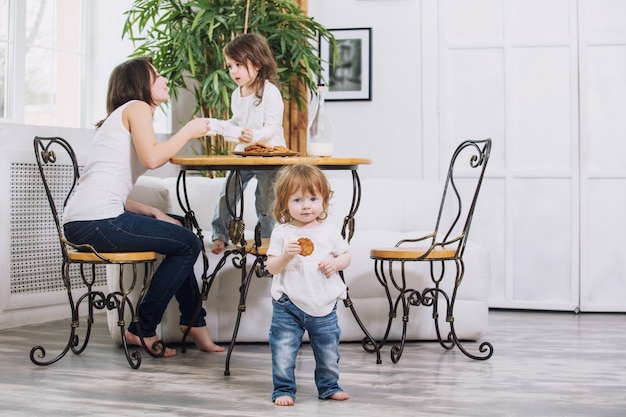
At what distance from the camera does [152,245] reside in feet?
9.41

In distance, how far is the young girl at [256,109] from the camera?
313cm

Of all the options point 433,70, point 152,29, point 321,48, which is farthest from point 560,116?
point 152,29

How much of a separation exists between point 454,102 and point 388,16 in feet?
2.19

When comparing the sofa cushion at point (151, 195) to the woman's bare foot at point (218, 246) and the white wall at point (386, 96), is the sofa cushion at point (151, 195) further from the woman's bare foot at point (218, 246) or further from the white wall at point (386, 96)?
the white wall at point (386, 96)

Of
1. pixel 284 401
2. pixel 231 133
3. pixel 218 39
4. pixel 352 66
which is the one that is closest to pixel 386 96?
pixel 352 66

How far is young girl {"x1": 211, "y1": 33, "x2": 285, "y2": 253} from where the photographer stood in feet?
10.3

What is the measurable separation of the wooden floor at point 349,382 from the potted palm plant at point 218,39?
165 centimetres

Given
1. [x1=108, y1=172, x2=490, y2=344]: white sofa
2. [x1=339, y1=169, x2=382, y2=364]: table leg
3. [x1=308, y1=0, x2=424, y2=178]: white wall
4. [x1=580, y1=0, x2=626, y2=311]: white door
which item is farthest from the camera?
[x1=308, y1=0, x2=424, y2=178]: white wall

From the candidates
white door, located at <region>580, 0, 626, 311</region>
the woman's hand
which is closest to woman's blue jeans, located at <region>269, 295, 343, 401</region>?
the woman's hand

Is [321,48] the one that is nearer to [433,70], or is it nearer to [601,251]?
[433,70]

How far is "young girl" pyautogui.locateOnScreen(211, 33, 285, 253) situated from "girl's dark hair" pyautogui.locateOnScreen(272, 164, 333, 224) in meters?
0.65

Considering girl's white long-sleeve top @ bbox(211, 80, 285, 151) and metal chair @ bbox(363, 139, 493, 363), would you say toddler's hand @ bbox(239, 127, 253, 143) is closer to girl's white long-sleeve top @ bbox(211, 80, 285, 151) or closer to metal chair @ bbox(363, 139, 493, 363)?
girl's white long-sleeve top @ bbox(211, 80, 285, 151)

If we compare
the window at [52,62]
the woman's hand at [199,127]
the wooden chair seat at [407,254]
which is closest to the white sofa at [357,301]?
the wooden chair seat at [407,254]

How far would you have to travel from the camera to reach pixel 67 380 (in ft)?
8.71
